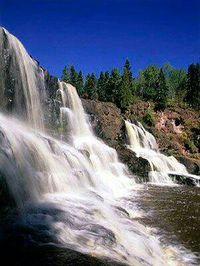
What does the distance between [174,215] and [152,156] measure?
62.8 feet

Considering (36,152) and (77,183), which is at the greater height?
(36,152)

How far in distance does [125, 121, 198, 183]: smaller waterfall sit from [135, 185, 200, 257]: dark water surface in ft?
19.9

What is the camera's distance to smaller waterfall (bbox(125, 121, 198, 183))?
2862cm

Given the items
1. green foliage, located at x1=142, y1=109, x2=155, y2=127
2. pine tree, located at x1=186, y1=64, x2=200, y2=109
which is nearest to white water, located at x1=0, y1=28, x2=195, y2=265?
green foliage, located at x1=142, y1=109, x2=155, y2=127

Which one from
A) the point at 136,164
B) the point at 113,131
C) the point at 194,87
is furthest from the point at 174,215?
the point at 194,87

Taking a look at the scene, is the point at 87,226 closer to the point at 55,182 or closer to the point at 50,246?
the point at 50,246

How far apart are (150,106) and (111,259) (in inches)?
2010

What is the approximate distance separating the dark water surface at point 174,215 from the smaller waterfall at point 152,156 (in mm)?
6065

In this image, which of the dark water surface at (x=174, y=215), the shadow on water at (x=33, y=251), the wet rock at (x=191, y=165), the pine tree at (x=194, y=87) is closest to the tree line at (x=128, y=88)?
the pine tree at (x=194, y=87)

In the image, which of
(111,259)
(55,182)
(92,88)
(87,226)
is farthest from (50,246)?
(92,88)

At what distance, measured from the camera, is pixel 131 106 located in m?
55.5

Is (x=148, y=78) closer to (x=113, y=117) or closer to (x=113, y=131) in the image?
(x=113, y=117)

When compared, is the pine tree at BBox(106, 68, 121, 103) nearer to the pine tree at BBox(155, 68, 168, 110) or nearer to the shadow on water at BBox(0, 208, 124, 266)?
the pine tree at BBox(155, 68, 168, 110)

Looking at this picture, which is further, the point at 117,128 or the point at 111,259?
the point at 117,128
